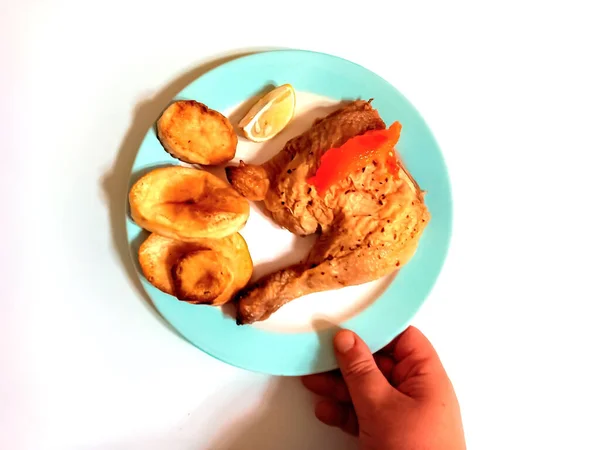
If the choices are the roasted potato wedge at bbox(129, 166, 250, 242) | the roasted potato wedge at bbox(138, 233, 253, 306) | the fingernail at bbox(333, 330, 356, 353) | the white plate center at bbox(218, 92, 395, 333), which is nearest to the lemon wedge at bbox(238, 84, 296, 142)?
the white plate center at bbox(218, 92, 395, 333)

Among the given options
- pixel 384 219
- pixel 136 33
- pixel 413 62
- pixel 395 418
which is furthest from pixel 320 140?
pixel 395 418

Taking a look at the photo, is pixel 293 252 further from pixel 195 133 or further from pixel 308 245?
pixel 195 133

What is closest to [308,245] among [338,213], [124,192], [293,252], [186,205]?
[293,252]

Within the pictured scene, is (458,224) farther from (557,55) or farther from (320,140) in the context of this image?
(557,55)

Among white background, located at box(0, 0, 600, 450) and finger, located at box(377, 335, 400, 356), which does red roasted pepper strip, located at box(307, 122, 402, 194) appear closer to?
white background, located at box(0, 0, 600, 450)

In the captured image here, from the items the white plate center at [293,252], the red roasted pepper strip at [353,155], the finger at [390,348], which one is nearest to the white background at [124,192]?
the finger at [390,348]

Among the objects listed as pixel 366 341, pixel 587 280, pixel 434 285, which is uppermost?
pixel 587 280

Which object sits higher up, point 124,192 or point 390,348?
point 124,192
